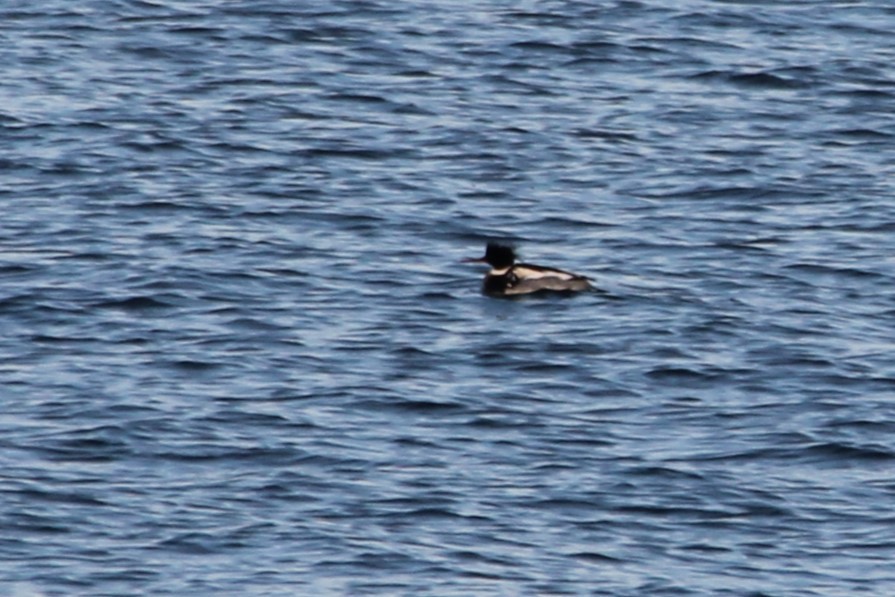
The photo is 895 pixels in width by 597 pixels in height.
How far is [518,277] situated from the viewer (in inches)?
727

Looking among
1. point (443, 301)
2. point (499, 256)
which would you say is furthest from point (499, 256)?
point (443, 301)

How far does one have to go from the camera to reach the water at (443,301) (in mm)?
12820

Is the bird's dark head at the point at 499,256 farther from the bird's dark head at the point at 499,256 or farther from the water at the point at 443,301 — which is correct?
the water at the point at 443,301

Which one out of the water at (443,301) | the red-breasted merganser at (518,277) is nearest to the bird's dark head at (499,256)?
the red-breasted merganser at (518,277)

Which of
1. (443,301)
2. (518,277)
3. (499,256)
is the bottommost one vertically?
(443,301)

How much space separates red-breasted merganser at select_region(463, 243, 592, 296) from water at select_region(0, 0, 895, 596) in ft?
A: 0.60

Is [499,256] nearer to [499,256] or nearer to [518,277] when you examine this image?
[499,256]

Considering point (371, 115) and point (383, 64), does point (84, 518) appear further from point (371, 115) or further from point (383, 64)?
point (383, 64)

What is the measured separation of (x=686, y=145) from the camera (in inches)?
928

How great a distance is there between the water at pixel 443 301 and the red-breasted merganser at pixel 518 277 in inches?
7.2

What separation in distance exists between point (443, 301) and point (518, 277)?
60cm

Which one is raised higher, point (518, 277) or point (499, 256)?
point (499, 256)

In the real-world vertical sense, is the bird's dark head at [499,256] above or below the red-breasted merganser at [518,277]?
above

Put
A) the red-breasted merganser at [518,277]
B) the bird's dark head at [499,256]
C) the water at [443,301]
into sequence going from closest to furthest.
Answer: the water at [443,301]
the red-breasted merganser at [518,277]
the bird's dark head at [499,256]
